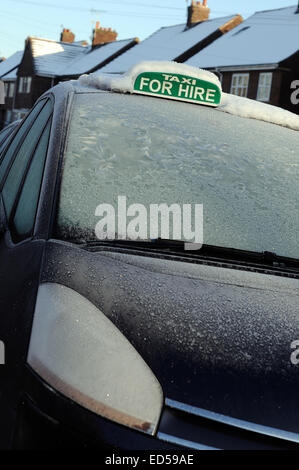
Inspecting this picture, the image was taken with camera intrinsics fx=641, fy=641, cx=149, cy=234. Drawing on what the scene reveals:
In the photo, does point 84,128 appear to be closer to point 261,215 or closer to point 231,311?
point 261,215

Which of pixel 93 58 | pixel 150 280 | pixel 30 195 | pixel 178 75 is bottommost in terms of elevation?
pixel 150 280

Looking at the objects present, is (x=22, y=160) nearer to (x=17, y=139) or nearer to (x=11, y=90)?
(x=17, y=139)

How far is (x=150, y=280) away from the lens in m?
1.87

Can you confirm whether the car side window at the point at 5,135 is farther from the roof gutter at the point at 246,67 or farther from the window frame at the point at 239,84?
the window frame at the point at 239,84

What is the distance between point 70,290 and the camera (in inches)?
69.9

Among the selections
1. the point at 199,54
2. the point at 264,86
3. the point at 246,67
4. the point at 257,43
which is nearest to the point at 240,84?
the point at 246,67

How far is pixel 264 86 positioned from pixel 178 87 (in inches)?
1400

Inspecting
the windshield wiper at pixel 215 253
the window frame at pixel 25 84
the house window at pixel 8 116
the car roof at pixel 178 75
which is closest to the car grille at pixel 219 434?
the windshield wiper at pixel 215 253

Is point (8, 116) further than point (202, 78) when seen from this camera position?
Yes

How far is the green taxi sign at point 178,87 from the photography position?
290 centimetres

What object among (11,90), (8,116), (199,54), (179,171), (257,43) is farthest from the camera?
(8,116)

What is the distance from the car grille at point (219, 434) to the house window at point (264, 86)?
120ft
